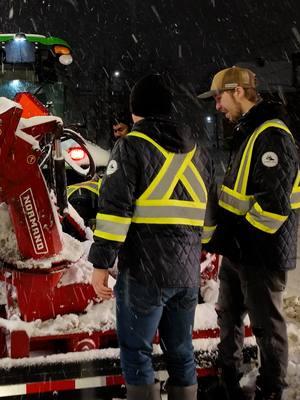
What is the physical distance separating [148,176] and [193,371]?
39.5 inches

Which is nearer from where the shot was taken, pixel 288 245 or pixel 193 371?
pixel 193 371

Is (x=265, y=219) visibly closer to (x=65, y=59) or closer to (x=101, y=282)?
(x=101, y=282)

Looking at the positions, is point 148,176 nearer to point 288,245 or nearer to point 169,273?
point 169,273

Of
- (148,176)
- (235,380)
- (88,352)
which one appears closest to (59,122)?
(148,176)

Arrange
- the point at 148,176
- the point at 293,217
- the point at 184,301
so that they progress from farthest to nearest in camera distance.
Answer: the point at 293,217 < the point at 184,301 < the point at 148,176

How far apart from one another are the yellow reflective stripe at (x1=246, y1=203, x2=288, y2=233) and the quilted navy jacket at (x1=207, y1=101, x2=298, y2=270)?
0.02 meters

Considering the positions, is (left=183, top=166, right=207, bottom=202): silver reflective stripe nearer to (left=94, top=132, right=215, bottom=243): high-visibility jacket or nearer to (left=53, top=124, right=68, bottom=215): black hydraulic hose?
(left=94, top=132, right=215, bottom=243): high-visibility jacket

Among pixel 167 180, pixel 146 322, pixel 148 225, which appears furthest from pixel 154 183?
pixel 146 322

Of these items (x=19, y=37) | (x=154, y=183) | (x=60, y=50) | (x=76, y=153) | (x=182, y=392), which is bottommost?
(x=182, y=392)

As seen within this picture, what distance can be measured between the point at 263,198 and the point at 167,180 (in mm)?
617

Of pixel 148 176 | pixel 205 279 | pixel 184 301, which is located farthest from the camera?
pixel 205 279

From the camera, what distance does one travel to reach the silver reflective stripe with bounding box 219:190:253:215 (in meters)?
3.04

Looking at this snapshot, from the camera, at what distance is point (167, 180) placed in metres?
2.53

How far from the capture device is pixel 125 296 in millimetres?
2562
